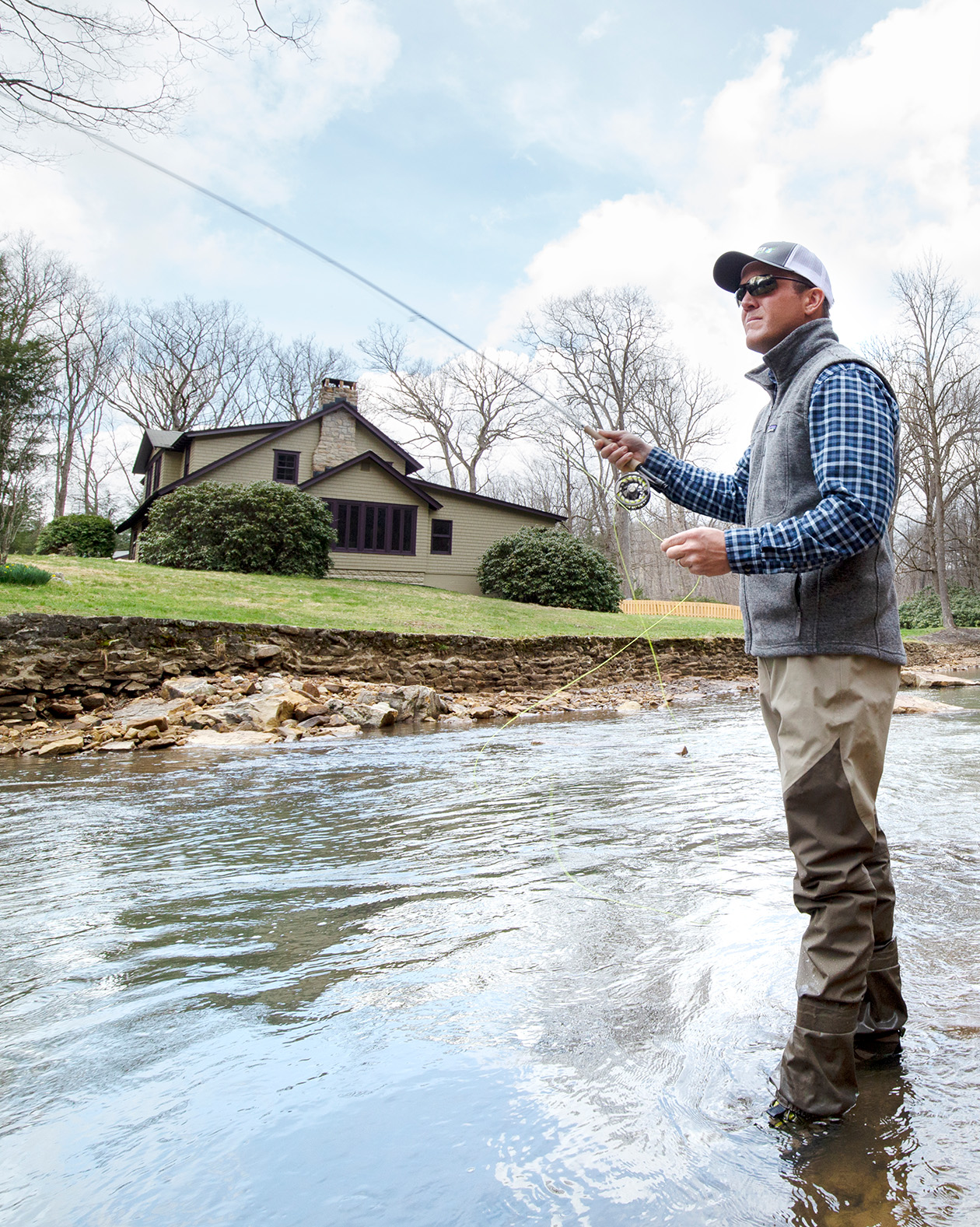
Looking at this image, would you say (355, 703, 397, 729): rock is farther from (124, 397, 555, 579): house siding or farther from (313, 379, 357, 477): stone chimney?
(313, 379, 357, 477): stone chimney

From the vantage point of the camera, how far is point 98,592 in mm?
14320

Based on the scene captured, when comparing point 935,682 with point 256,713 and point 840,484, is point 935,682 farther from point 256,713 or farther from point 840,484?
point 840,484

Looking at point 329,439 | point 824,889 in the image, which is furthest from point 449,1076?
point 329,439

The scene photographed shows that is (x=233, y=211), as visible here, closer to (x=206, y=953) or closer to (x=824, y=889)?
(x=206, y=953)

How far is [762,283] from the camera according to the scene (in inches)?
90.1

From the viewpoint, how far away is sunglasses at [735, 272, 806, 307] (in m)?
2.26

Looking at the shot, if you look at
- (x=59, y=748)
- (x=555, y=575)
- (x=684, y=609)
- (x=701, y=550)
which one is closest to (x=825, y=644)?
(x=701, y=550)

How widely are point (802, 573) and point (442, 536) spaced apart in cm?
2684

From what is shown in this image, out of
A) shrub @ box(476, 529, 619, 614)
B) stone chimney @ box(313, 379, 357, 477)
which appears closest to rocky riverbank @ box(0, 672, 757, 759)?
shrub @ box(476, 529, 619, 614)

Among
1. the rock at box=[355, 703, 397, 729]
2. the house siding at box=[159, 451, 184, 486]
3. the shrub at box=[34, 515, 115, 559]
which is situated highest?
the house siding at box=[159, 451, 184, 486]

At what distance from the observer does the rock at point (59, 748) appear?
25.8ft

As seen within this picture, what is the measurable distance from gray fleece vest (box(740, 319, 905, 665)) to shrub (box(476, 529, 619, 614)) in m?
23.1

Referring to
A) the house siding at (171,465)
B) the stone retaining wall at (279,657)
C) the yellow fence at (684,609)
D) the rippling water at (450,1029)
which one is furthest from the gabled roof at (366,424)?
the rippling water at (450,1029)

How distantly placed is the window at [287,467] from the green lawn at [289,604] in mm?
5228
